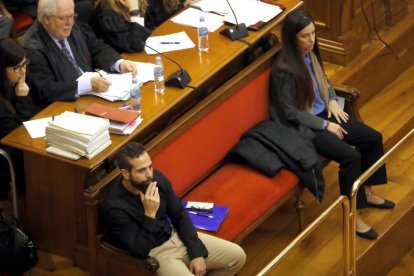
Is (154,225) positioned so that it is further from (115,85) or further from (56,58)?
(56,58)

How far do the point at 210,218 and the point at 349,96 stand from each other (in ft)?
3.94

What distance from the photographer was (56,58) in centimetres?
490

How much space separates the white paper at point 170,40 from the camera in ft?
17.4

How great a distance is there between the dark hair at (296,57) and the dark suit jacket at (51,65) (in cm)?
99

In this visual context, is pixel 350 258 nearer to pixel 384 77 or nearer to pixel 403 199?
pixel 403 199

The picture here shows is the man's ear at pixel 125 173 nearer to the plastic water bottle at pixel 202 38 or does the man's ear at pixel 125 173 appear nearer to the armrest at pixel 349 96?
the plastic water bottle at pixel 202 38

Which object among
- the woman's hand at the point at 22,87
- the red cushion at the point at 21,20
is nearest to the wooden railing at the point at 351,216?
the woman's hand at the point at 22,87

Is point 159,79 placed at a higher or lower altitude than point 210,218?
higher

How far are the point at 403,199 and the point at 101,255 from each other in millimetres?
1854

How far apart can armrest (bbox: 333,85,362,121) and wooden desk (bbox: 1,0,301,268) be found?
0.68 metres

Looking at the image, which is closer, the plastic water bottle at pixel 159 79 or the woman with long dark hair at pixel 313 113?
the plastic water bottle at pixel 159 79

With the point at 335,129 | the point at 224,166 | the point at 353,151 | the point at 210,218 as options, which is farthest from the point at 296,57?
the point at 210,218

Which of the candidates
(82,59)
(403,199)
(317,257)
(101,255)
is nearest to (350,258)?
(317,257)

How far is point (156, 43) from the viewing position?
536 centimetres
